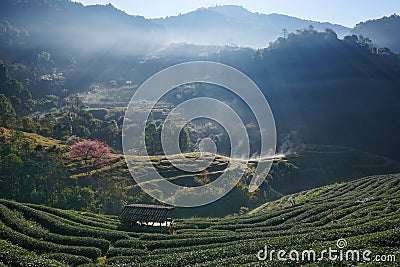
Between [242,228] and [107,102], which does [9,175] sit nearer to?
[242,228]

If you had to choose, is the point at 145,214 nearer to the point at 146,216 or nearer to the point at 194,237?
the point at 146,216

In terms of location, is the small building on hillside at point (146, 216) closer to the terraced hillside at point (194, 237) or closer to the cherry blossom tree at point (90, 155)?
the terraced hillside at point (194, 237)

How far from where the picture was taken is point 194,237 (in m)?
30.5

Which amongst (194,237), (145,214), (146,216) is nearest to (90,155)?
(145,214)

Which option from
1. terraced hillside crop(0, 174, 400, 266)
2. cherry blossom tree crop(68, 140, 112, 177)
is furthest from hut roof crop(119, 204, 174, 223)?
cherry blossom tree crop(68, 140, 112, 177)

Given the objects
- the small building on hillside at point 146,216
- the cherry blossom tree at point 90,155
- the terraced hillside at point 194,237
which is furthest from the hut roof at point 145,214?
the cherry blossom tree at point 90,155

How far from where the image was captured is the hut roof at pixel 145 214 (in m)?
34.8

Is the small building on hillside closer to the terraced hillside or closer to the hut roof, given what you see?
the hut roof

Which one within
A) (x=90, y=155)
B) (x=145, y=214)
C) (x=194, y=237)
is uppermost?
(x=145, y=214)

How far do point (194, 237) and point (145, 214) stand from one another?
7230mm

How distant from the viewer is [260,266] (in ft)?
54.4

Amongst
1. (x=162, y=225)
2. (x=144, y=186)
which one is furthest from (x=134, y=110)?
(x=162, y=225)

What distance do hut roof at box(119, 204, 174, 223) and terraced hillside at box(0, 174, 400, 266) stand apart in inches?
53.4

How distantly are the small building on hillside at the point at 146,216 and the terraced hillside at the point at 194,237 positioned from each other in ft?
3.78
